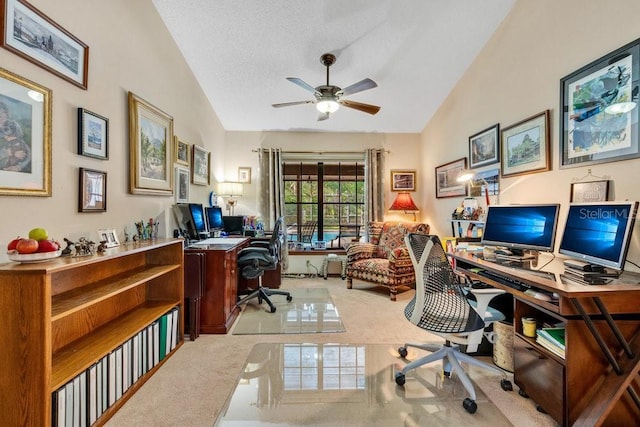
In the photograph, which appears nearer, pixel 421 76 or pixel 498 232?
pixel 498 232

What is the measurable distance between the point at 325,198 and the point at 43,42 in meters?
4.09

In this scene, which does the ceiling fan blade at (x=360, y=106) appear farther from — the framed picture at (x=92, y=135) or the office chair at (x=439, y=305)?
the framed picture at (x=92, y=135)

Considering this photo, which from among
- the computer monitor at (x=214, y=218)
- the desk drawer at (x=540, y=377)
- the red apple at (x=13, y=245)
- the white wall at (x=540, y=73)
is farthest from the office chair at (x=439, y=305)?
the computer monitor at (x=214, y=218)

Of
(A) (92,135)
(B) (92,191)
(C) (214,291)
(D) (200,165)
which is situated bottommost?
(C) (214,291)

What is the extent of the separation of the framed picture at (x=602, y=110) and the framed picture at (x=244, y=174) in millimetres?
4102

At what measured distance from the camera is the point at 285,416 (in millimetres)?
1712

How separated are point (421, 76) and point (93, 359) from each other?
13.4ft

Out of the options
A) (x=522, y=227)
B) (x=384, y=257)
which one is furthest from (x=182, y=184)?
(x=522, y=227)

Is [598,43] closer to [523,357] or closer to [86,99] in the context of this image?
[523,357]

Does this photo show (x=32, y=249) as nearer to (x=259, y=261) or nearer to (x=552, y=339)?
(x=259, y=261)

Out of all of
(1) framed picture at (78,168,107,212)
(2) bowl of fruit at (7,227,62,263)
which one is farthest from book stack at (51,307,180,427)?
(1) framed picture at (78,168,107,212)

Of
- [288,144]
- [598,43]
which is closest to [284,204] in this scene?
[288,144]

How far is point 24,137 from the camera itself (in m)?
1.50

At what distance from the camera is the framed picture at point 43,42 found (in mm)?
A: 1439
